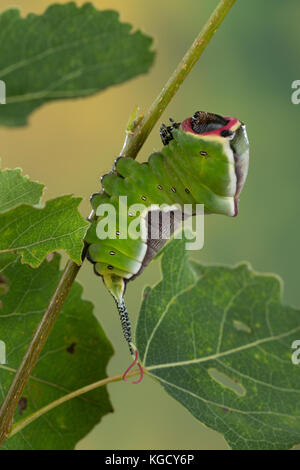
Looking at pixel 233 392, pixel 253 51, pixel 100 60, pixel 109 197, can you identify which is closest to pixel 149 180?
pixel 109 197

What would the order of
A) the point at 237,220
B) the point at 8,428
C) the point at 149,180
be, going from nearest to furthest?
the point at 8,428 < the point at 149,180 < the point at 237,220

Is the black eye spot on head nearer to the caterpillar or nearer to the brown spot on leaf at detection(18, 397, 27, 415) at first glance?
the caterpillar

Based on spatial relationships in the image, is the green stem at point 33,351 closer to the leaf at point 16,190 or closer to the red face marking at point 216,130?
the leaf at point 16,190

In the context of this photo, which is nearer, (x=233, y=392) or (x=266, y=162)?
(x=233, y=392)

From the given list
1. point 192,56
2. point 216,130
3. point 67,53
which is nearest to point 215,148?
point 216,130

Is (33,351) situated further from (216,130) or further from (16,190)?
(216,130)

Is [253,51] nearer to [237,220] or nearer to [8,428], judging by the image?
[237,220]

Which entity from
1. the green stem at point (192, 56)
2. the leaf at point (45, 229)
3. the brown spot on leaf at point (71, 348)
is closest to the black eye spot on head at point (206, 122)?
the green stem at point (192, 56)
